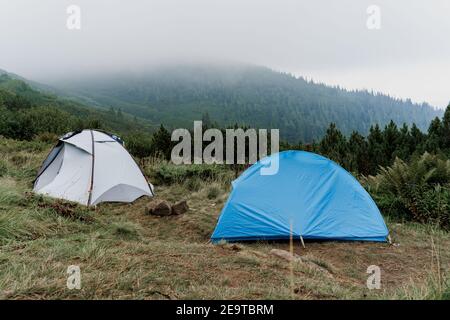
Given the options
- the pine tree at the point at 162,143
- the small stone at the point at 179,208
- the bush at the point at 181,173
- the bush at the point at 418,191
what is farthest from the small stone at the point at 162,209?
the pine tree at the point at 162,143

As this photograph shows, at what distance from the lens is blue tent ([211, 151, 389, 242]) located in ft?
18.9

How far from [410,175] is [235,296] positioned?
627 centimetres

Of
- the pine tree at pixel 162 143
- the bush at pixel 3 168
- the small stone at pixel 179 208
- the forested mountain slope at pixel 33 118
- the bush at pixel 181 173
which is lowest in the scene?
the small stone at pixel 179 208

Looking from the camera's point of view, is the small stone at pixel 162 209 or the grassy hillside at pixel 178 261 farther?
the small stone at pixel 162 209

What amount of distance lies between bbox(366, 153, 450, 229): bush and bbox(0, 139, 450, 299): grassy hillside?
1.26 ft

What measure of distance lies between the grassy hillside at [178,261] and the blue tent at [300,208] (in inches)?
8.1

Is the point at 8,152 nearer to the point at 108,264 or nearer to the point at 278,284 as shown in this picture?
the point at 108,264

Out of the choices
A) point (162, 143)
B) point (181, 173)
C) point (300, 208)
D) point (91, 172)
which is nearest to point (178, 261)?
point (300, 208)

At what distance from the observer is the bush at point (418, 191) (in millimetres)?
7008

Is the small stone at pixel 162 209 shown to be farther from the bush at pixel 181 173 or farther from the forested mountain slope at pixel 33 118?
the forested mountain slope at pixel 33 118

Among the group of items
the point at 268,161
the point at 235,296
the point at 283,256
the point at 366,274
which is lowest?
the point at 366,274

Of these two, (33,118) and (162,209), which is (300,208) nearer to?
(162,209)

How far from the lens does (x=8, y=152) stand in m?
12.6

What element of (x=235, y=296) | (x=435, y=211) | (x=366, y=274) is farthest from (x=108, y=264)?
(x=435, y=211)
